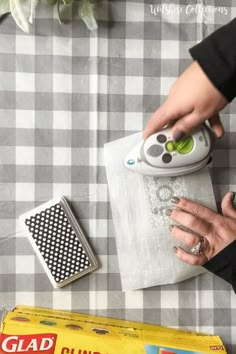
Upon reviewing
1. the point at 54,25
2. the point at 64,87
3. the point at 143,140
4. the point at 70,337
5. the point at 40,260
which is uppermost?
the point at 54,25

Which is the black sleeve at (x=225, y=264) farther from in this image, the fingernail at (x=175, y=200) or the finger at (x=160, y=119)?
the finger at (x=160, y=119)

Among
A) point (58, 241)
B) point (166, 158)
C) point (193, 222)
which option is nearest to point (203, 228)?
point (193, 222)

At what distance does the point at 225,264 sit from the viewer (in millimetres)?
832

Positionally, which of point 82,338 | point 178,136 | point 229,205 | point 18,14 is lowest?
point 82,338

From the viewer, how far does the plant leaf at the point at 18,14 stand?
79 centimetres

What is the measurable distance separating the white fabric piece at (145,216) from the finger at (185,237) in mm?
18

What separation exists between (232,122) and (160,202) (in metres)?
0.20

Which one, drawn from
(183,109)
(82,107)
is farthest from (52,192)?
(183,109)

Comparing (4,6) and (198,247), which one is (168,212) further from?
(4,6)

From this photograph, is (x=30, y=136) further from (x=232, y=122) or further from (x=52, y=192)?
(x=232, y=122)

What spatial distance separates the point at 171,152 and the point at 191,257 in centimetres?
20

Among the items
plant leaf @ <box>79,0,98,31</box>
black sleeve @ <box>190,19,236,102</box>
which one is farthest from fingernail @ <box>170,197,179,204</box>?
plant leaf @ <box>79,0,98,31</box>

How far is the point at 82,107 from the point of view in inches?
34.0

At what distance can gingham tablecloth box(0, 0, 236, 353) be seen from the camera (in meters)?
0.86
